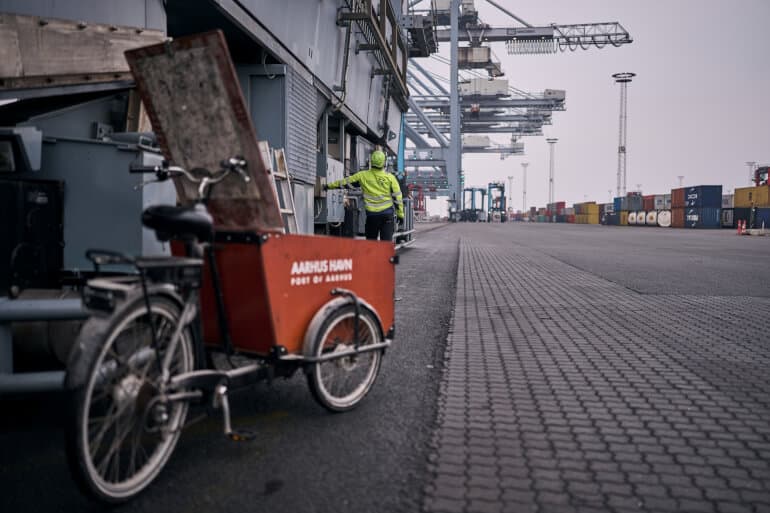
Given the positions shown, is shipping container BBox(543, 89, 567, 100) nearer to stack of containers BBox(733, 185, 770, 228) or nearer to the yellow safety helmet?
stack of containers BBox(733, 185, 770, 228)

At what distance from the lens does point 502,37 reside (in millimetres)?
46500

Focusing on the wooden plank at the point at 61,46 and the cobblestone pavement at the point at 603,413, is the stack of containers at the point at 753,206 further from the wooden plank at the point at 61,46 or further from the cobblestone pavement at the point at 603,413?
the wooden plank at the point at 61,46

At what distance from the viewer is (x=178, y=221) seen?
2.54 metres

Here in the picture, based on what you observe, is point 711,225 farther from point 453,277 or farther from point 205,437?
point 205,437

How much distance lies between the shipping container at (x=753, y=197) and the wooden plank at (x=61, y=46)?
151 ft

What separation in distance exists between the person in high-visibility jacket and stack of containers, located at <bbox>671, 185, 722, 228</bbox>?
42726 mm

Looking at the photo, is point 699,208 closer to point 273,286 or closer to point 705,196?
point 705,196

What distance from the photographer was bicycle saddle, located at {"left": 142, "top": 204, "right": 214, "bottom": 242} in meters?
2.53

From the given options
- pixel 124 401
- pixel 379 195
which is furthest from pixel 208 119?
pixel 379 195

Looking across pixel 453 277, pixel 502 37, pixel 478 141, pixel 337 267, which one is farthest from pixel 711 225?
pixel 337 267

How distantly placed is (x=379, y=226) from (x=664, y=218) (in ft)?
156

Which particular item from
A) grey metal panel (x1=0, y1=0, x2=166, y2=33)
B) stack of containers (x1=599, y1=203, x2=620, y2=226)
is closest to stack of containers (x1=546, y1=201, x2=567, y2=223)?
stack of containers (x1=599, y1=203, x2=620, y2=226)

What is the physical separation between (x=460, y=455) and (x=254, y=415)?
125 cm

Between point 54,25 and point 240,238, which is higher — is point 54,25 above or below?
above
